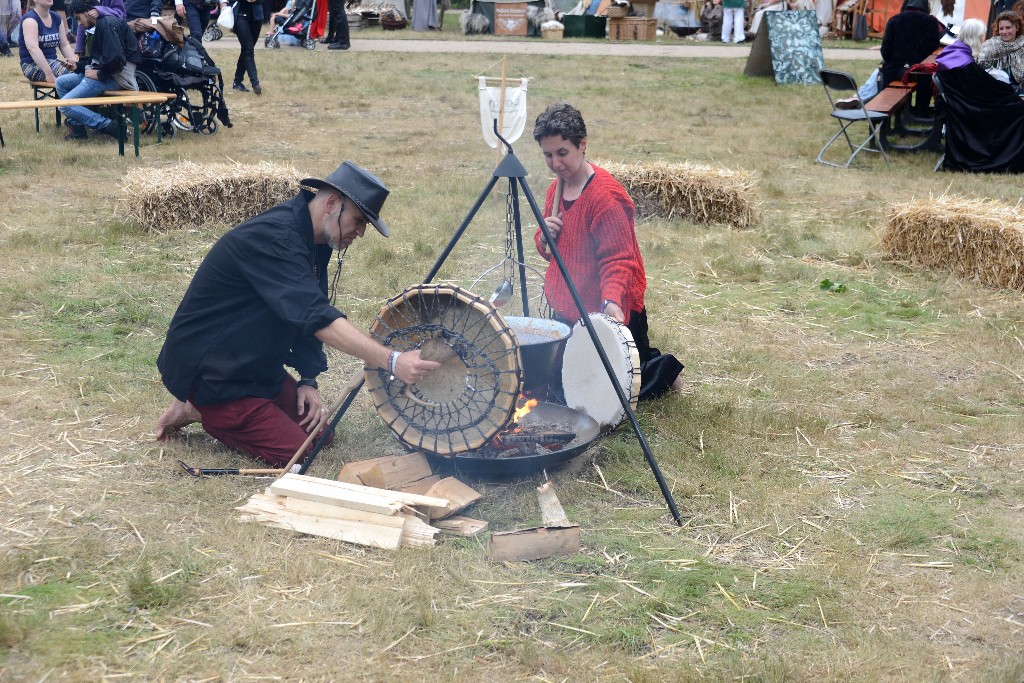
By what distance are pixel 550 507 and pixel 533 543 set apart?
0.34 meters

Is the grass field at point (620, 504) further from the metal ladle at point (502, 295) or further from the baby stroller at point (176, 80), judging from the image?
the baby stroller at point (176, 80)

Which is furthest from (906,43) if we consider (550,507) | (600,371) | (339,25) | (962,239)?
(339,25)

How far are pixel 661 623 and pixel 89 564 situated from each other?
2044mm

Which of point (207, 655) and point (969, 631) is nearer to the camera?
point (207, 655)

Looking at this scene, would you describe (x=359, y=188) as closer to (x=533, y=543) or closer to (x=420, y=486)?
(x=420, y=486)

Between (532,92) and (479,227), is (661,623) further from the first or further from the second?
(532,92)

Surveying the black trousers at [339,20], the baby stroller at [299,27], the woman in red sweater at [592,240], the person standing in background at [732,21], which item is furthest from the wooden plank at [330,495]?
the person standing in background at [732,21]

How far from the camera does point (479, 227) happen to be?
8992mm

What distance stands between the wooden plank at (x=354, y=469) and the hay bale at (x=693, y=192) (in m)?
5.39

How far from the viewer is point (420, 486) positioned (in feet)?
13.9

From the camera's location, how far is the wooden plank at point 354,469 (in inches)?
165

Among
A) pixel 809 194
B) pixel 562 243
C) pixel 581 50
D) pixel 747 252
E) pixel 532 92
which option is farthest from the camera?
pixel 581 50

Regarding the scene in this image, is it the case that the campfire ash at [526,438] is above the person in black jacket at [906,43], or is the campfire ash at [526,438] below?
below

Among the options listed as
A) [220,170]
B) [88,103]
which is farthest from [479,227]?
[88,103]
